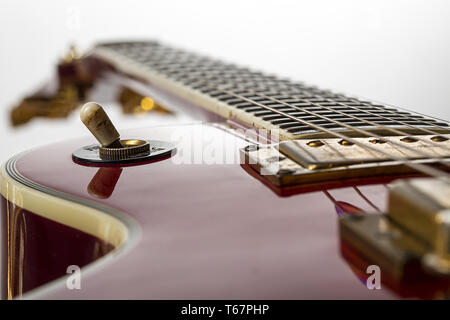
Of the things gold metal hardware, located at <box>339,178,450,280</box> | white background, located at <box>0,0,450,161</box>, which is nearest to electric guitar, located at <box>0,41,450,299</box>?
gold metal hardware, located at <box>339,178,450,280</box>

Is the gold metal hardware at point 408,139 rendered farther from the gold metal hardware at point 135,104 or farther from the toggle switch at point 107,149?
the gold metal hardware at point 135,104

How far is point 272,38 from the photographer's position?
274 cm

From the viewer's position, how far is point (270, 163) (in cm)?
67

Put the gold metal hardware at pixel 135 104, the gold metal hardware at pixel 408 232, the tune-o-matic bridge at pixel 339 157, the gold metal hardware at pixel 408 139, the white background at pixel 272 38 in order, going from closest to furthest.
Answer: the gold metal hardware at pixel 408 232, the tune-o-matic bridge at pixel 339 157, the gold metal hardware at pixel 408 139, the gold metal hardware at pixel 135 104, the white background at pixel 272 38

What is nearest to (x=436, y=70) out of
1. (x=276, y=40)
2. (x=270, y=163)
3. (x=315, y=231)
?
(x=276, y=40)

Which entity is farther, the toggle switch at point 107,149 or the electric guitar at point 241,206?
the toggle switch at point 107,149

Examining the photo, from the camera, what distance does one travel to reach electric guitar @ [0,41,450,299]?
41 cm

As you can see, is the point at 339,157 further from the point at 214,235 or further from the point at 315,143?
the point at 214,235

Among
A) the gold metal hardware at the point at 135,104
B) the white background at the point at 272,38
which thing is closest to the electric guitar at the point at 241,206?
the gold metal hardware at the point at 135,104

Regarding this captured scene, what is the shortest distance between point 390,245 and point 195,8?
264cm

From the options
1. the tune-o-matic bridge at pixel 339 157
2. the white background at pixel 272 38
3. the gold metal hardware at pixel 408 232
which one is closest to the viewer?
the gold metal hardware at pixel 408 232

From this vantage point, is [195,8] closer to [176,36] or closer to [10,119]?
[176,36]

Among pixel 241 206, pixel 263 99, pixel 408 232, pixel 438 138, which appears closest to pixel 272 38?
pixel 263 99

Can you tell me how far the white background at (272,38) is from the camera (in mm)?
2002
